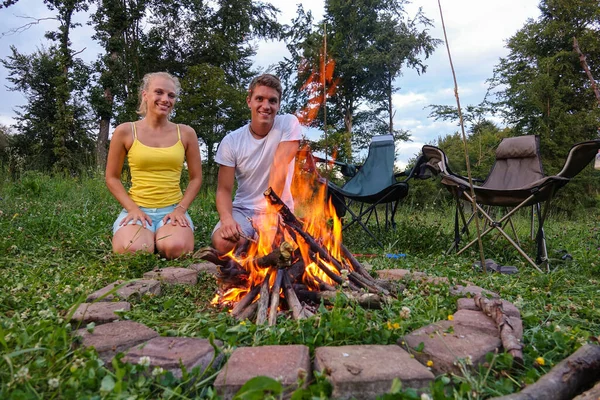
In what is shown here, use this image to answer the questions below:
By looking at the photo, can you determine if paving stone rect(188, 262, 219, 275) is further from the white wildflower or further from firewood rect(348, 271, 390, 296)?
the white wildflower

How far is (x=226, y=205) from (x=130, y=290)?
2.73 ft

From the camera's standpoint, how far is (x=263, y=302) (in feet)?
5.84

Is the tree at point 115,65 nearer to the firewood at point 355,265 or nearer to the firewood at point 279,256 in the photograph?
A: the firewood at point 355,265

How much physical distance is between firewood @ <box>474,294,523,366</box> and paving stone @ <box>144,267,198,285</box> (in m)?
1.56

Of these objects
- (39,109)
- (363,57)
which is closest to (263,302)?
(363,57)

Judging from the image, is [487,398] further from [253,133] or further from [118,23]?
[118,23]

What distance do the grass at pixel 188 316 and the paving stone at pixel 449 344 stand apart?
4cm

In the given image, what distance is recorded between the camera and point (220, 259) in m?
2.02

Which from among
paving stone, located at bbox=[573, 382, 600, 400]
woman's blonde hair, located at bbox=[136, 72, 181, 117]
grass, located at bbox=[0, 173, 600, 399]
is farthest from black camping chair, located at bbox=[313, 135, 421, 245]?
paving stone, located at bbox=[573, 382, 600, 400]

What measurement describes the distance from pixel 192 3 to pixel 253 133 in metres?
15.4

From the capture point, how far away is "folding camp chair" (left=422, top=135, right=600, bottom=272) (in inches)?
→ 123


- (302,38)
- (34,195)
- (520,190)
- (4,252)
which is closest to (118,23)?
(302,38)

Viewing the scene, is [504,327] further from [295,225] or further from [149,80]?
[149,80]

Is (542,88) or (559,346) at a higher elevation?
(542,88)
